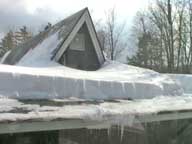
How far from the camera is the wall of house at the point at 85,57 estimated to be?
1427 centimetres

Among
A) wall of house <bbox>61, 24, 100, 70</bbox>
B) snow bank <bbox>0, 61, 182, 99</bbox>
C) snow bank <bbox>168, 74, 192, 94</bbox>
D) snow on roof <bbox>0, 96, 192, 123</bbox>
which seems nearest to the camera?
snow on roof <bbox>0, 96, 192, 123</bbox>

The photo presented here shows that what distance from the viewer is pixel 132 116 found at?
593 cm

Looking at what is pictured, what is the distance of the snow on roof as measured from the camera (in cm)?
480

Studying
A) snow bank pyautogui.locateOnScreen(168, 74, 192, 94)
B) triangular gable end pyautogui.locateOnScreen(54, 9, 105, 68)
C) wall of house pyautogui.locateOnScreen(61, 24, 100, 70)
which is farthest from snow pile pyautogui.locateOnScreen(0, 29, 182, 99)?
wall of house pyautogui.locateOnScreen(61, 24, 100, 70)

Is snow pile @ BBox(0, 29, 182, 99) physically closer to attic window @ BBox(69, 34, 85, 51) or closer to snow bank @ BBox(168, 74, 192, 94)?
snow bank @ BBox(168, 74, 192, 94)

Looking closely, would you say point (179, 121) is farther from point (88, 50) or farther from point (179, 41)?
point (179, 41)

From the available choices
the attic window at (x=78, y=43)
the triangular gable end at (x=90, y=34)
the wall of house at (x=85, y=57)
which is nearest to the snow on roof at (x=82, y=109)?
the triangular gable end at (x=90, y=34)

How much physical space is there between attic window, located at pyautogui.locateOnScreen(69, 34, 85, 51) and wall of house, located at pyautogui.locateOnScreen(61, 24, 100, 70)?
13 centimetres

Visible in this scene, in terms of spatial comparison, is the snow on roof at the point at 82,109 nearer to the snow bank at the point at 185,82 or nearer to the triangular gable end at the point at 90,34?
the snow bank at the point at 185,82

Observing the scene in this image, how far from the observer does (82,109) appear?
549 cm

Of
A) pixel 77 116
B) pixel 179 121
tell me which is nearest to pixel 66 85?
pixel 77 116

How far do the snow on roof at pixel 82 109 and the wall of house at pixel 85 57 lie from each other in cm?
743

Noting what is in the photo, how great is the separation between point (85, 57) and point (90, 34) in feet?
3.40

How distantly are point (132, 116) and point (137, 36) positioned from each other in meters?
30.2
